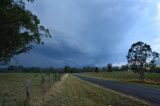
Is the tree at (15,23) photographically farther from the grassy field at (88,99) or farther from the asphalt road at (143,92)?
the asphalt road at (143,92)

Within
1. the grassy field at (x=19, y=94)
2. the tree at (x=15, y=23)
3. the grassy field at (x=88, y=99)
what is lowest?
the grassy field at (x=88, y=99)

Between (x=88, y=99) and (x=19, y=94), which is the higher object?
(x=19, y=94)

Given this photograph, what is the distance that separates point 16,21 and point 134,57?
7562cm

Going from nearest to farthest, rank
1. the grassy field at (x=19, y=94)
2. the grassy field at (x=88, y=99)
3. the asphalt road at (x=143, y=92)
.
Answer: the grassy field at (x=19, y=94) < the grassy field at (x=88, y=99) < the asphalt road at (x=143, y=92)

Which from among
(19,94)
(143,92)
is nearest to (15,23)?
(19,94)

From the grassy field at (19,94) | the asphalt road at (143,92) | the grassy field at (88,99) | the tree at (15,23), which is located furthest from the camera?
the asphalt road at (143,92)

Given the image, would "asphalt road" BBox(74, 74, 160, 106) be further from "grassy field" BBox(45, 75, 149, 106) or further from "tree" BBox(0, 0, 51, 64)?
"tree" BBox(0, 0, 51, 64)

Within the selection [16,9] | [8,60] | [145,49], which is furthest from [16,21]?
[145,49]

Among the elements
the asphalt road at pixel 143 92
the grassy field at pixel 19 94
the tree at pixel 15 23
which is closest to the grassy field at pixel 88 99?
the grassy field at pixel 19 94

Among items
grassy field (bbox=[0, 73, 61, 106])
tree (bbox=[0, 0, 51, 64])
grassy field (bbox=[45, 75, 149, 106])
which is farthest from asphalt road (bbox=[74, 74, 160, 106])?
tree (bbox=[0, 0, 51, 64])

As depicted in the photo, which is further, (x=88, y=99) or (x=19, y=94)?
(x=88, y=99)

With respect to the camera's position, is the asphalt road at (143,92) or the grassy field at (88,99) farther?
the asphalt road at (143,92)

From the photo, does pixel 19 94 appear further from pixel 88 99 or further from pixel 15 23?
pixel 15 23

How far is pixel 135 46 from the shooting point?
8438 cm
